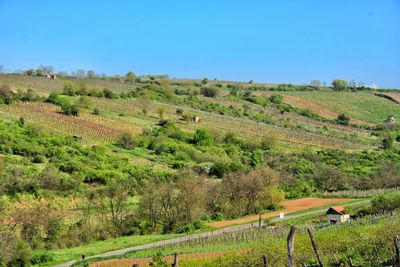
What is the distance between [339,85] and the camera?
548 feet

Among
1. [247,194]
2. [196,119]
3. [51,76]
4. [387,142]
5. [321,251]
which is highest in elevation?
[51,76]

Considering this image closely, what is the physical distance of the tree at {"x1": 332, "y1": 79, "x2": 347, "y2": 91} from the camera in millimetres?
165175

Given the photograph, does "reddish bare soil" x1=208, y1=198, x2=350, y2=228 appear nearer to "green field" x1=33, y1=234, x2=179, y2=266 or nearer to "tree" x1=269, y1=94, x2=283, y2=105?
"green field" x1=33, y1=234, x2=179, y2=266

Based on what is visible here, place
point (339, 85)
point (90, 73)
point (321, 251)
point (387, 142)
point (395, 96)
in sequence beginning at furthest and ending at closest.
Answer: point (339, 85), point (90, 73), point (395, 96), point (387, 142), point (321, 251)

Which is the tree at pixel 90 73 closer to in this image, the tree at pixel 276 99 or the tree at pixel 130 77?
the tree at pixel 130 77

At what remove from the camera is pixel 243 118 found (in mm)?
111000

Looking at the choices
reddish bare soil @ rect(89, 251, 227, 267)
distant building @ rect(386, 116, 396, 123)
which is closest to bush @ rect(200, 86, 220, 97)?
distant building @ rect(386, 116, 396, 123)

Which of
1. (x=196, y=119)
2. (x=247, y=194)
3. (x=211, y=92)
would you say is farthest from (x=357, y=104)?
(x=247, y=194)

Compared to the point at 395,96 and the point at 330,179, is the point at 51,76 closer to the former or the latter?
the point at 330,179

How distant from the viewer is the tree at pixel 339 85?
542ft

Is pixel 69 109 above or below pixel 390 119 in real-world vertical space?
above

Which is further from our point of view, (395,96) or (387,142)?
(395,96)

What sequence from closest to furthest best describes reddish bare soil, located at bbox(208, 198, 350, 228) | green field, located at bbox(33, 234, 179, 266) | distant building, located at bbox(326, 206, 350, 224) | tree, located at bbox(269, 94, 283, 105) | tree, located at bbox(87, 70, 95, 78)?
1. green field, located at bbox(33, 234, 179, 266)
2. distant building, located at bbox(326, 206, 350, 224)
3. reddish bare soil, located at bbox(208, 198, 350, 228)
4. tree, located at bbox(269, 94, 283, 105)
5. tree, located at bbox(87, 70, 95, 78)

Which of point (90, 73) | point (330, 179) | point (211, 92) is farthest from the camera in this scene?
point (90, 73)
